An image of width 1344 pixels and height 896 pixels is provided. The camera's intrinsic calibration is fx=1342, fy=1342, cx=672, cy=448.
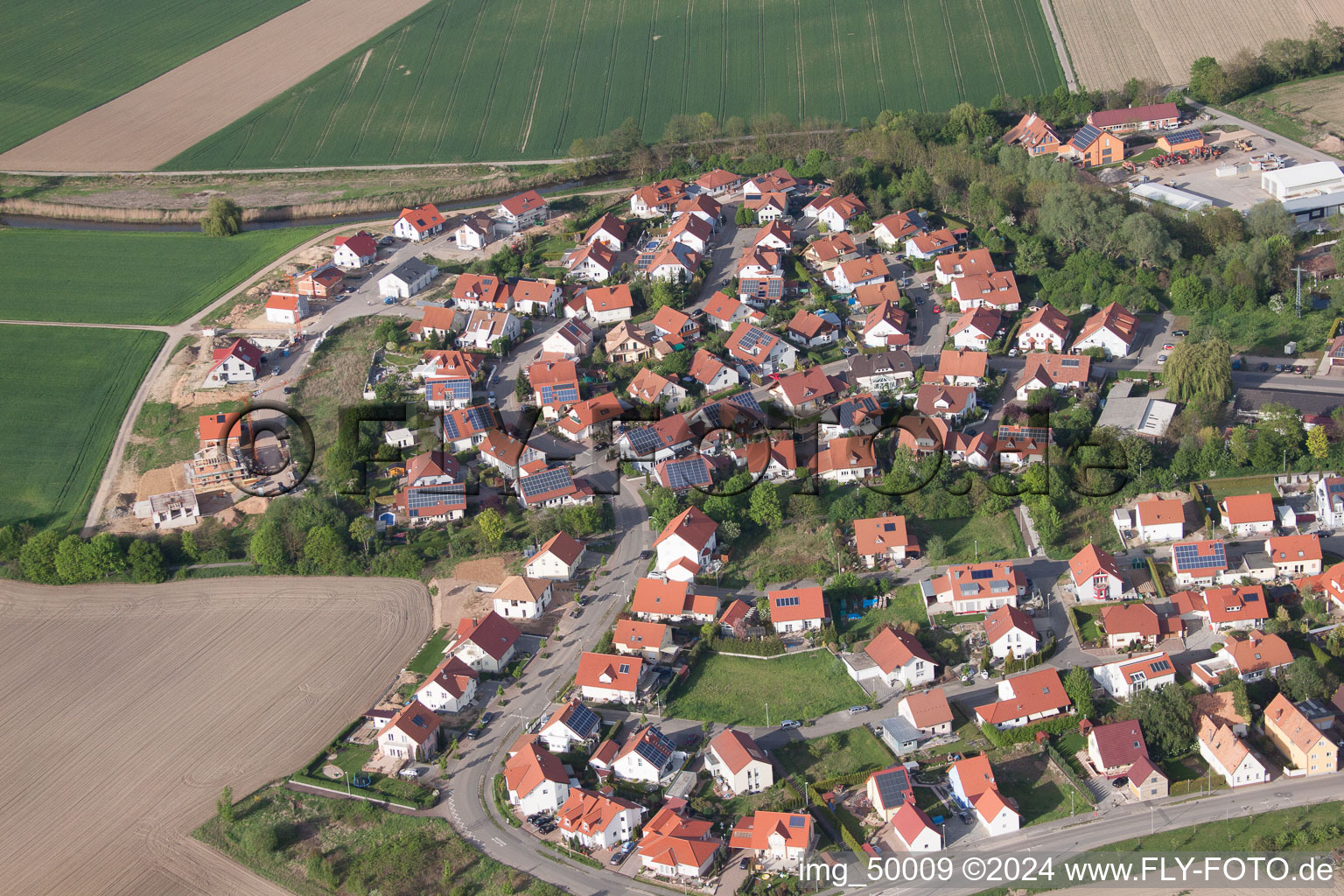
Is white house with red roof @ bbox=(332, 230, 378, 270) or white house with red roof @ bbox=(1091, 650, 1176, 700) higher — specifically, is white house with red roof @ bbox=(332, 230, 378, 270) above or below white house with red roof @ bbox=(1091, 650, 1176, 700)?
above

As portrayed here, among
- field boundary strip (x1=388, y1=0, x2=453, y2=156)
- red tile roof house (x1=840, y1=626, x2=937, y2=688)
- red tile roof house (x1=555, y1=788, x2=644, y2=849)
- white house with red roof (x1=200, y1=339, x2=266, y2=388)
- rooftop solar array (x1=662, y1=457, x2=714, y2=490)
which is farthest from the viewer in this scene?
field boundary strip (x1=388, y1=0, x2=453, y2=156)

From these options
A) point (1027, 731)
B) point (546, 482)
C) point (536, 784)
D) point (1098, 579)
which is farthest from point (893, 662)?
point (546, 482)

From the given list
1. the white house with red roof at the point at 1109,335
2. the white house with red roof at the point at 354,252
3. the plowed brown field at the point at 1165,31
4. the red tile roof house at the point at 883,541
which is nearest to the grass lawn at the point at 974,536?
the red tile roof house at the point at 883,541

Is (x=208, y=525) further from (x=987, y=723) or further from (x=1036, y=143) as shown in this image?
(x=1036, y=143)

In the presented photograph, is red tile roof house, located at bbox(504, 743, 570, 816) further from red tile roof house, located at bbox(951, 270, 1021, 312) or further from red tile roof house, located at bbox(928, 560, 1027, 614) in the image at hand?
red tile roof house, located at bbox(951, 270, 1021, 312)

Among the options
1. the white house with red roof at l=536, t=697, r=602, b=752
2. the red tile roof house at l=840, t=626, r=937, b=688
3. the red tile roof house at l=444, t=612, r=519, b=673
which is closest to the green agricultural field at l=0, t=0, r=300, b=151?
the red tile roof house at l=444, t=612, r=519, b=673

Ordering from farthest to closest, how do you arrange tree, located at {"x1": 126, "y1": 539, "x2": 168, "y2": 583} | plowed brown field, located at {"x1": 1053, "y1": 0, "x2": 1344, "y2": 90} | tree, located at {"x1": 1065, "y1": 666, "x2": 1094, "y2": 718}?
plowed brown field, located at {"x1": 1053, "y1": 0, "x2": 1344, "y2": 90} < tree, located at {"x1": 126, "y1": 539, "x2": 168, "y2": 583} < tree, located at {"x1": 1065, "y1": 666, "x2": 1094, "y2": 718}

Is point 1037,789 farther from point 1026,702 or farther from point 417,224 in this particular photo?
point 417,224
